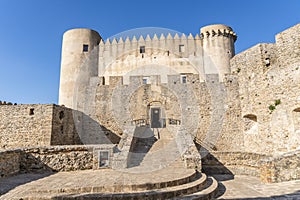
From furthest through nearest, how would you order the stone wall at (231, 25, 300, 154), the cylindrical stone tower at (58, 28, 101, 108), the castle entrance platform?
the cylindrical stone tower at (58, 28, 101, 108)
the stone wall at (231, 25, 300, 154)
the castle entrance platform

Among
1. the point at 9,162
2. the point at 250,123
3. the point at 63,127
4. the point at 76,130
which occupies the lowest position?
the point at 9,162

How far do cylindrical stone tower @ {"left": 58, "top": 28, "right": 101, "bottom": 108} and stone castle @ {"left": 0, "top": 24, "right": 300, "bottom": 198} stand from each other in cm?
9

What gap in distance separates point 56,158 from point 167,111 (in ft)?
28.8

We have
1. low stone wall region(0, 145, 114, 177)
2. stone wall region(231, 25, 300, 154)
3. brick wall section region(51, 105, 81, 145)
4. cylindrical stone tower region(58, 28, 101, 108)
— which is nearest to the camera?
low stone wall region(0, 145, 114, 177)

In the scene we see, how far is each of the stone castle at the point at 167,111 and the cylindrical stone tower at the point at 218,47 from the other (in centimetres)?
8

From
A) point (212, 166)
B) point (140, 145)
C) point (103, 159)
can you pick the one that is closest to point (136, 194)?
point (103, 159)

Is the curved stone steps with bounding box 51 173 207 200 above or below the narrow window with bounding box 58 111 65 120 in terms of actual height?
below

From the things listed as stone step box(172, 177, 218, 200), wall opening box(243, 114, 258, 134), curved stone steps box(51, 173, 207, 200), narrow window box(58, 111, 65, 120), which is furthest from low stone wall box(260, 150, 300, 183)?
narrow window box(58, 111, 65, 120)

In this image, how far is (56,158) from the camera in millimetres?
7078

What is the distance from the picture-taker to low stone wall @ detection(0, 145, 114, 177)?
6.90 metres

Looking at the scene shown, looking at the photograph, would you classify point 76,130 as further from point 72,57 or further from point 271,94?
point 271,94

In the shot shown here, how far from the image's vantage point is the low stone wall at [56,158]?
272 inches

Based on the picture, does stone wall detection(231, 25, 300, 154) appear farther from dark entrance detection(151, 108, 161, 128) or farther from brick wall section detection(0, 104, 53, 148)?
brick wall section detection(0, 104, 53, 148)

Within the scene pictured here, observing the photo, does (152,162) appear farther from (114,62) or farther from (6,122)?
(114,62)
